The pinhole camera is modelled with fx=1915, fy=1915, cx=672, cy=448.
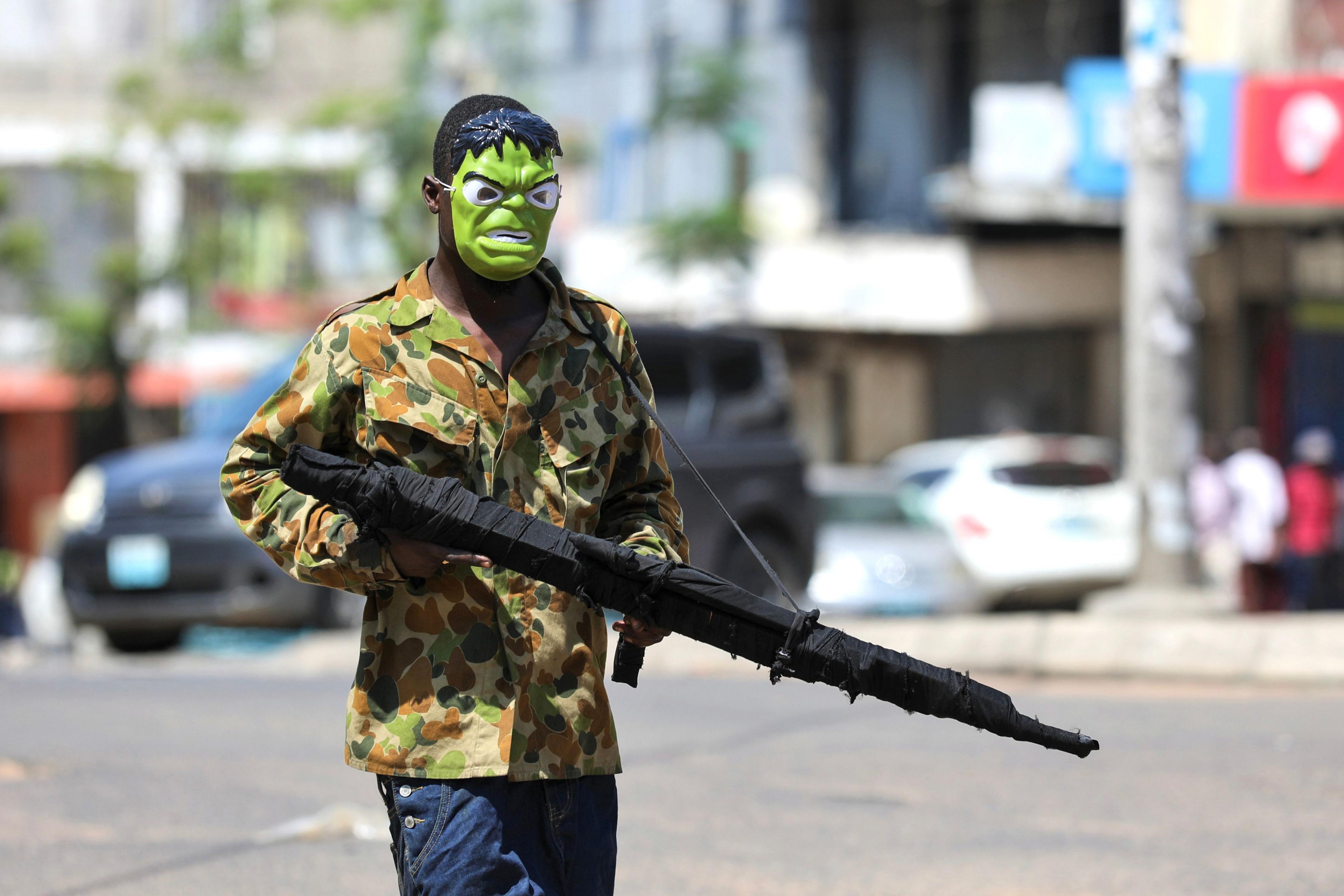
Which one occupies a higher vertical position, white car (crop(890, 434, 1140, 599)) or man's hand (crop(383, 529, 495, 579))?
man's hand (crop(383, 529, 495, 579))

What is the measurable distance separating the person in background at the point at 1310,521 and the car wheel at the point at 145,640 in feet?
26.3

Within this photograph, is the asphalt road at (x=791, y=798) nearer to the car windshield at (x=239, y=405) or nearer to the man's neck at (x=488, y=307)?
the man's neck at (x=488, y=307)

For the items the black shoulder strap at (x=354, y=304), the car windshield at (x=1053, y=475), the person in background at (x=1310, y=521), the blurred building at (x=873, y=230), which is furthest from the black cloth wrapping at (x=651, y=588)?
the blurred building at (x=873, y=230)

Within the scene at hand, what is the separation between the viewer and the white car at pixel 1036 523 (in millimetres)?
15430

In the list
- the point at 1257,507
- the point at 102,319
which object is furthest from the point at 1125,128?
the point at 102,319

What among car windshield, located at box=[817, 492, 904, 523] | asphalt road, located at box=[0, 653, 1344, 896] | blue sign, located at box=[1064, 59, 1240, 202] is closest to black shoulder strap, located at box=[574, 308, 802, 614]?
asphalt road, located at box=[0, 653, 1344, 896]

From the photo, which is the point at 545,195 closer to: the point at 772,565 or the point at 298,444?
the point at 298,444

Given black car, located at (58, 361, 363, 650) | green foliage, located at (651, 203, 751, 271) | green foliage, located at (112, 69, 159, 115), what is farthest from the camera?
green foliage, located at (112, 69, 159, 115)

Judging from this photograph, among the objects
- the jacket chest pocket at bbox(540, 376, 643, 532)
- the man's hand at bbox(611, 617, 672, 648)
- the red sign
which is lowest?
the red sign

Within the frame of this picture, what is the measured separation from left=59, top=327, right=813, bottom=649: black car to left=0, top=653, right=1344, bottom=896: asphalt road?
252cm

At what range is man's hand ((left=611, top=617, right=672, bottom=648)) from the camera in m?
3.07

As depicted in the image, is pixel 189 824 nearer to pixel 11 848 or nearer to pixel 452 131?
pixel 11 848

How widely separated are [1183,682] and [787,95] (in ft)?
61.8

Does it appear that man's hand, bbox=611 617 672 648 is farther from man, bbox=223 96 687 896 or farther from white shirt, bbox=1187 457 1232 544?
white shirt, bbox=1187 457 1232 544
